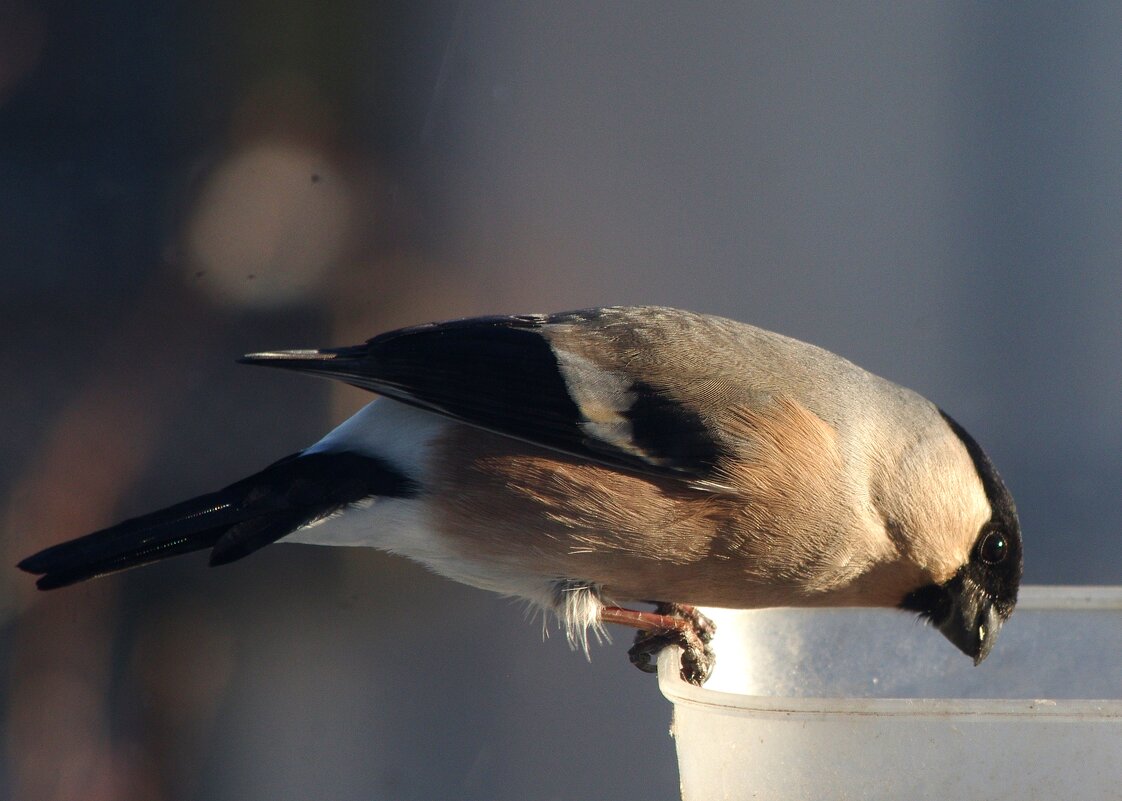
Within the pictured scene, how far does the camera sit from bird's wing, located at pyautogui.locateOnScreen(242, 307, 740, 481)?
1.65m

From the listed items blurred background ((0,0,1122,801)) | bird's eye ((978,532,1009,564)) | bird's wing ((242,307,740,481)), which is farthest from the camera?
blurred background ((0,0,1122,801))

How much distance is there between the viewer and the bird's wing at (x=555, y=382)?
1646 millimetres

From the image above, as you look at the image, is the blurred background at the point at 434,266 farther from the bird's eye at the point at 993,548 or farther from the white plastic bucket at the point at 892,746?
the white plastic bucket at the point at 892,746

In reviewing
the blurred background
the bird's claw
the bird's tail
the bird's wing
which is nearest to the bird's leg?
the bird's claw

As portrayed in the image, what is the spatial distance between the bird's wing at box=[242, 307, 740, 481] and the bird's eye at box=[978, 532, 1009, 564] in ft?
1.70

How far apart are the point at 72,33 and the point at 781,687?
1913 millimetres

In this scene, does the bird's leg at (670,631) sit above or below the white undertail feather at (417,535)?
below

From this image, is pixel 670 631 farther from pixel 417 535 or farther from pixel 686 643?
pixel 417 535

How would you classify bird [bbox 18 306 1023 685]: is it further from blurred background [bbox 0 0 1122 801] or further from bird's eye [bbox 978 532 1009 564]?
blurred background [bbox 0 0 1122 801]

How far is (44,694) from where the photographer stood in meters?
2.27

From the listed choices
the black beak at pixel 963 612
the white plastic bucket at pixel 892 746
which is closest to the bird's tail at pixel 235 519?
the white plastic bucket at pixel 892 746

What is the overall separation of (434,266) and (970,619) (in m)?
1.35

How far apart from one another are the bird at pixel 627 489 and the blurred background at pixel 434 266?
0.68 meters

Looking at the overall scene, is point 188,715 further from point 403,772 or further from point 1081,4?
point 1081,4
